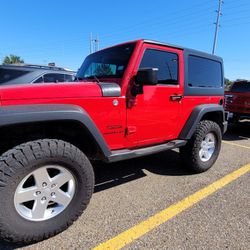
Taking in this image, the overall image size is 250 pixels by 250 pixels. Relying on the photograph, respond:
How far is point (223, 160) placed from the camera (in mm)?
5055

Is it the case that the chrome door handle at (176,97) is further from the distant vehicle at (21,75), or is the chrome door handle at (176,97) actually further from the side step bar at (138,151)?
the distant vehicle at (21,75)

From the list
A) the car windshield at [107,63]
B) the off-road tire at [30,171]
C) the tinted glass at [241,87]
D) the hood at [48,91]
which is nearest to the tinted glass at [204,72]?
the car windshield at [107,63]

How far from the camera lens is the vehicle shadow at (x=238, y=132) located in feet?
23.9

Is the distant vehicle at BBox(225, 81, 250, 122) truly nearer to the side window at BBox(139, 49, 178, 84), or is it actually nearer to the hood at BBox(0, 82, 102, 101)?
the side window at BBox(139, 49, 178, 84)

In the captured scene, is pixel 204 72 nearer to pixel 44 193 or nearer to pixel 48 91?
pixel 48 91

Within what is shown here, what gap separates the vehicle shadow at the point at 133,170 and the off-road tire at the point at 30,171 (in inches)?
38.3

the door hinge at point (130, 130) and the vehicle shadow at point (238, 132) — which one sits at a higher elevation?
the door hinge at point (130, 130)

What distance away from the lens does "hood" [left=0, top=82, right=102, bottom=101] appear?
2.40m

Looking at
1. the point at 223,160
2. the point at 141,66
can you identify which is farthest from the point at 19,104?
the point at 223,160

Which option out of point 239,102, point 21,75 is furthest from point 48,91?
point 239,102

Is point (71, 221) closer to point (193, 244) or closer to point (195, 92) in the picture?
point (193, 244)

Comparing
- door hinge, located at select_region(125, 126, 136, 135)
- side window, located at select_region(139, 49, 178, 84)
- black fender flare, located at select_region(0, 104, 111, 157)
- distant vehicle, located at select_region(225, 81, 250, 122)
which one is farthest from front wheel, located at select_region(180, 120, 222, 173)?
distant vehicle, located at select_region(225, 81, 250, 122)

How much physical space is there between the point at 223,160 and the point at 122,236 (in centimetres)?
318

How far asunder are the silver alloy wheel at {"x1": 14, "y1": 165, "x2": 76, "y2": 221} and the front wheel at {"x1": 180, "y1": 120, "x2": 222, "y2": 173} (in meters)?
2.18
